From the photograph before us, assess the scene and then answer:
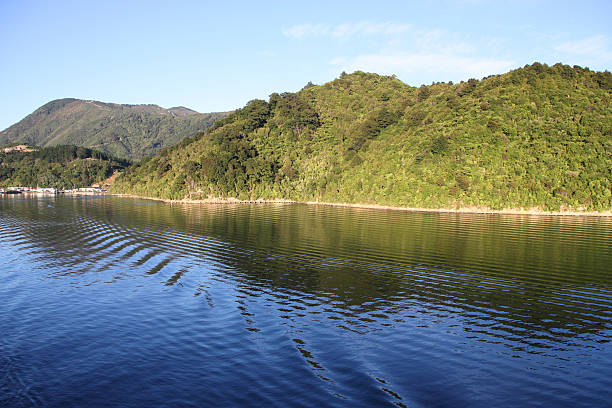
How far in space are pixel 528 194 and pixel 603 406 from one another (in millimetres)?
73001

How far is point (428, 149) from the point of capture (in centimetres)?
9431

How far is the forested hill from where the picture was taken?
260ft

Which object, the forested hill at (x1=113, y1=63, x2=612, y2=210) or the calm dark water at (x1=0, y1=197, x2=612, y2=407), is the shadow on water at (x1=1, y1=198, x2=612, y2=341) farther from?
the forested hill at (x1=113, y1=63, x2=612, y2=210)

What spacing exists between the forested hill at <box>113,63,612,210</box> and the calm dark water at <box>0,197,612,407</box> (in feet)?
137

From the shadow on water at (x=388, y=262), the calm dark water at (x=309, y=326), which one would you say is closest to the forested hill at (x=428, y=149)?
the shadow on water at (x=388, y=262)

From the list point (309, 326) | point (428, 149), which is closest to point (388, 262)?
point (309, 326)

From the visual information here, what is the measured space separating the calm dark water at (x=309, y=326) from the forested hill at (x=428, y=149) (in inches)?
1647

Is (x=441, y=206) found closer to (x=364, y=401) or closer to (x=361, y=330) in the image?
(x=361, y=330)

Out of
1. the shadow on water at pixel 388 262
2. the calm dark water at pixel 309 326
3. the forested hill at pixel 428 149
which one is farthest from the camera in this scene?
the forested hill at pixel 428 149

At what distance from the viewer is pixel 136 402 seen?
13180mm

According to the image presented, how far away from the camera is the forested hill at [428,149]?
79312mm

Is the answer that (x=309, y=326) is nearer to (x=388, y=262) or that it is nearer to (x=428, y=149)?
(x=388, y=262)

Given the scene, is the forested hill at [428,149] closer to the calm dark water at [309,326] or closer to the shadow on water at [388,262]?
the shadow on water at [388,262]

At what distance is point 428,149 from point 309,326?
82.1 m
